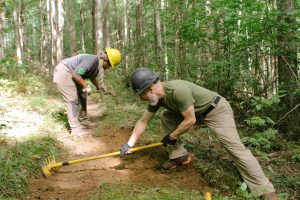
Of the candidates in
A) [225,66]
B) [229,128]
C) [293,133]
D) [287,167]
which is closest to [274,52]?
[225,66]

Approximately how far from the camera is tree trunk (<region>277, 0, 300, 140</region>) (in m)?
6.21

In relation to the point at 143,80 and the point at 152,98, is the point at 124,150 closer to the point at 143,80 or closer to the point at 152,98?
the point at 152,98

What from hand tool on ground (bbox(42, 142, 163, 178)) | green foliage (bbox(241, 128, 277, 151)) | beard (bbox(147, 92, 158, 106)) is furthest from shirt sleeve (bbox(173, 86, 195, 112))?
green foliage (bbox(241, 128, 277, 151))

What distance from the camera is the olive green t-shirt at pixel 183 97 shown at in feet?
13.3

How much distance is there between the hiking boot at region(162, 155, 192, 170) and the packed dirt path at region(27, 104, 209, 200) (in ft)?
0.25

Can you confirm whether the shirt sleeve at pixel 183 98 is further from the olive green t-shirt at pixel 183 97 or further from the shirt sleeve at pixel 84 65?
the shirt sleeve at pixel 84 65

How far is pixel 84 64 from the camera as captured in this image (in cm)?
647

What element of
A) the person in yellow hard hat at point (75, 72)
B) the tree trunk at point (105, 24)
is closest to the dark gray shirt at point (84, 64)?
the person in yellow hard hat at point (75, 72)

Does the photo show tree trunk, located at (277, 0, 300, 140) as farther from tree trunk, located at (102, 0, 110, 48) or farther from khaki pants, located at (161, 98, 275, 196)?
tree trunk, located at (102, 0, 110, 48)

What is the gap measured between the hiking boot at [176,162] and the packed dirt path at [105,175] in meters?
0.08

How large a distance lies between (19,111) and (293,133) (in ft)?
21.0

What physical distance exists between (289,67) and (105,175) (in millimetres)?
4298

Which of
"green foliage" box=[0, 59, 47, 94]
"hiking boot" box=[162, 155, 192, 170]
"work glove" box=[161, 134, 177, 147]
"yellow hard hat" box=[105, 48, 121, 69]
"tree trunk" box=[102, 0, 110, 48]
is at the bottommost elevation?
"hiking boot" box=[162, 155, 192, 170]

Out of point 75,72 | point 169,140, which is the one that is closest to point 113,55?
point 75,72
